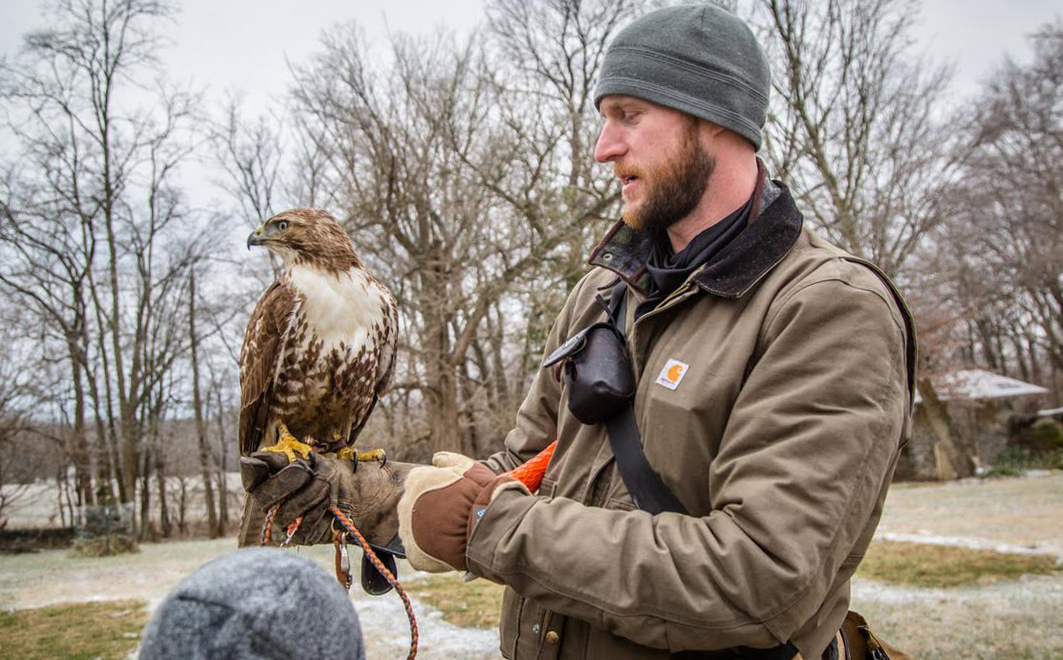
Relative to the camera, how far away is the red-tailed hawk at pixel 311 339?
11.0 ft

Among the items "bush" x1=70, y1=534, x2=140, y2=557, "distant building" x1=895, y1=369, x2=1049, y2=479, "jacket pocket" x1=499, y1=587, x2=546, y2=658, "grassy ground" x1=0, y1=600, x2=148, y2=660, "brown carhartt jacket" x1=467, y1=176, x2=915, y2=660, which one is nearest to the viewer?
"brown carhartt jacket" x1=467, y1=176, x2=915, y2=660

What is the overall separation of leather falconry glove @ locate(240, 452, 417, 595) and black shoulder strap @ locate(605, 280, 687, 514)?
81 cm

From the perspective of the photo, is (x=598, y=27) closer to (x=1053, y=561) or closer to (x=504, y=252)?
(x=504, y=252)

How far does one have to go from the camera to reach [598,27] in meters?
22.4

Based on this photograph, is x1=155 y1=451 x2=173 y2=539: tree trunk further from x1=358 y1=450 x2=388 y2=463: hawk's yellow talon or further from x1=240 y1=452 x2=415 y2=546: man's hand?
x1=240 y1=452 x2=415 y2=546: man's hand

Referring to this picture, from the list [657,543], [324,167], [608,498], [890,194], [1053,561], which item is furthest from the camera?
[324,167]

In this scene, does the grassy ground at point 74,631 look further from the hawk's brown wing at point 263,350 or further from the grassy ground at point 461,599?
the hawk's brown wing at point 263,350

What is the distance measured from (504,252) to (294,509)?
52.9ft

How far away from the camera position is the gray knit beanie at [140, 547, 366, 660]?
0.98 meters

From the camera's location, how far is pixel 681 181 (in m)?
1.96

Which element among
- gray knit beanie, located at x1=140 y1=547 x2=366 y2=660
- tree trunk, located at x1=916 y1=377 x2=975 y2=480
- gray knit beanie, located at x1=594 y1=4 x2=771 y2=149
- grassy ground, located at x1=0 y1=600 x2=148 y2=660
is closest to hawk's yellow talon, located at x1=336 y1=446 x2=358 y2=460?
gray knit beanie, located at x1=594 y1=4 x2=771 y2=149

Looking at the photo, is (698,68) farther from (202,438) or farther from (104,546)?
(202,438)

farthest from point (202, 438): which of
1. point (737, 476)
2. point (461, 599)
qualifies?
point (737, 476)

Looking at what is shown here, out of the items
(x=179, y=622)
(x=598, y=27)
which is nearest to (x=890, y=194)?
(x=598, y=27)
